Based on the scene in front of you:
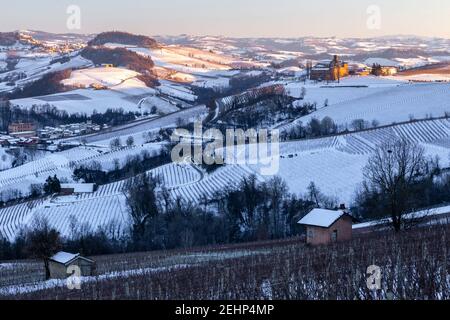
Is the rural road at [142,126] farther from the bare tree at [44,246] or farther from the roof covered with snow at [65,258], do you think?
the roof covered with snow at [65,258]

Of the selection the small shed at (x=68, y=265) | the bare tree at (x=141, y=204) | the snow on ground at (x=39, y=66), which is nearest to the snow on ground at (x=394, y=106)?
the bare tree at (x=141, y=204)

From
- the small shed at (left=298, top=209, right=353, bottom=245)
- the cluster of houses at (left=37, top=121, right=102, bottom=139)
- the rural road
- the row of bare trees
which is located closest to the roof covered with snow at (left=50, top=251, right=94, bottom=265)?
the row of bare trees

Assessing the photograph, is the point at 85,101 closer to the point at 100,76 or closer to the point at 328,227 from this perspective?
the point at 100,76

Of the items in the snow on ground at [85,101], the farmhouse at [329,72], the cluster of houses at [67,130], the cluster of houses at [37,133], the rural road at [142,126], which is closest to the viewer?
the cluster of houses at [37,133]

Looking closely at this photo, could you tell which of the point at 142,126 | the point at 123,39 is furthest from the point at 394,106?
the point at 123,39
